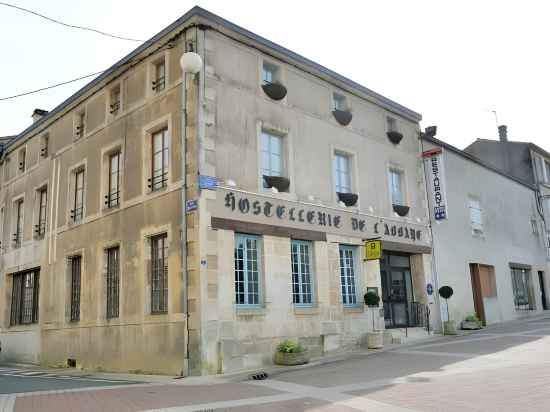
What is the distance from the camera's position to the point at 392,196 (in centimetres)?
1758

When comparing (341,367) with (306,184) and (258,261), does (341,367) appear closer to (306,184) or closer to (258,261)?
(258,261)

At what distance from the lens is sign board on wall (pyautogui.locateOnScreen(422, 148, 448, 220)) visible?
18.4 metres

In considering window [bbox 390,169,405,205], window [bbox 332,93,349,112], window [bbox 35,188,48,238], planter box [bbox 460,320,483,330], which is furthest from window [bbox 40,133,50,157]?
planter box [bbox 460,320,483,330]

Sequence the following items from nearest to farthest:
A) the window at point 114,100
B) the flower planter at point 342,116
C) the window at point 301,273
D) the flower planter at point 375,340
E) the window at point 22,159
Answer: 1. the window at point 301,273
2. the flower planter at point 375,340
3. the window at point 114,100
4. the flower planter at point 342,116
5. the window at point 22,159

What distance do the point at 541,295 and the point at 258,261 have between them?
19.1 metres

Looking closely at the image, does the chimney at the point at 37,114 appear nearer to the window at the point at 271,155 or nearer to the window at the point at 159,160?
the window at the point at 159,160

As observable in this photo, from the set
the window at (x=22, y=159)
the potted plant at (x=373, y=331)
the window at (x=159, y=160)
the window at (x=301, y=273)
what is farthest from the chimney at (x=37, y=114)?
the potted plant at (x=373, y=331)

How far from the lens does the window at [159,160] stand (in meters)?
13.1

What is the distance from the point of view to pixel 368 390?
26.9ft

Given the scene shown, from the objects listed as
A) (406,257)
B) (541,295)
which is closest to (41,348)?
(406,257)

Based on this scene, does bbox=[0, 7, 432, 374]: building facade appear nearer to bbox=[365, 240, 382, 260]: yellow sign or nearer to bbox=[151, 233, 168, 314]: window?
bbox=[151, 233, 168, 314]: window

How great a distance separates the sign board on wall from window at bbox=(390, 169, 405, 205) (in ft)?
4.58

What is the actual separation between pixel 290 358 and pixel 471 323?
9.39 metres

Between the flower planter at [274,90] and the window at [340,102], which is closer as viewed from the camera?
the flower planter at [274,90]
